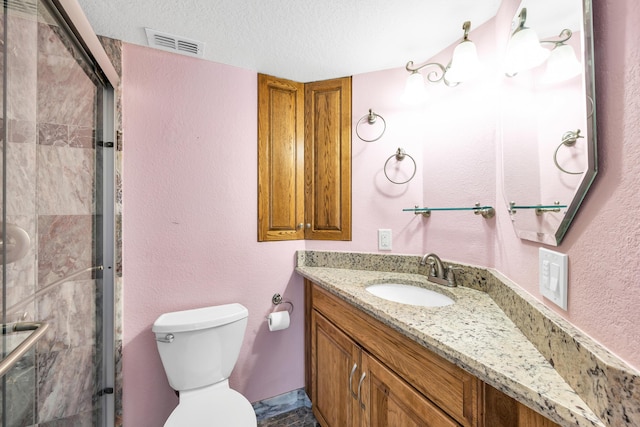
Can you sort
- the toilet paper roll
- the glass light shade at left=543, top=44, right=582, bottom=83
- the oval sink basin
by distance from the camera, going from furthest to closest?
1. the toilet paper roll
2. the oval sink basin
3. the glass light shade at left=543, top=44, right=582, bottom=83

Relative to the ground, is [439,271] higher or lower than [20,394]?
higher

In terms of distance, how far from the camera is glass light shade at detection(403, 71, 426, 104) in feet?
4.41

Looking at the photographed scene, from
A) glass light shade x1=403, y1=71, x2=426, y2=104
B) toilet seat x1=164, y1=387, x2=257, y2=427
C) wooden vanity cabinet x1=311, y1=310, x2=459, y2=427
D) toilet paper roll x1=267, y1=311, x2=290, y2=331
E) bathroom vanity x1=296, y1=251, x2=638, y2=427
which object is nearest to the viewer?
bathroom vanity x1=296, y1=251, x2=638, y2=427

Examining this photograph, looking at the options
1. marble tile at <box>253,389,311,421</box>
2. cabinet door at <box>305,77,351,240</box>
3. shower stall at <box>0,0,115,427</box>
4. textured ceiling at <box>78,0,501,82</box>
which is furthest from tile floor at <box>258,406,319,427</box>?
textured ceiling at <box>78,0,501,82</box>

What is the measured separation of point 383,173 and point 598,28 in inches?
42.9

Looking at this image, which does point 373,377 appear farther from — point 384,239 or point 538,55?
point 538,55

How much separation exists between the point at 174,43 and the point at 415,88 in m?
1.28

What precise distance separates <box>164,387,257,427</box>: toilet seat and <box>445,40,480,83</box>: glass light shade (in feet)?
5.67

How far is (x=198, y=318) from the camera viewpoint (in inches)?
52.2

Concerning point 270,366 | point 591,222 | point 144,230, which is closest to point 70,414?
point 144,230

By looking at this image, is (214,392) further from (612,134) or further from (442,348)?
(612,134)

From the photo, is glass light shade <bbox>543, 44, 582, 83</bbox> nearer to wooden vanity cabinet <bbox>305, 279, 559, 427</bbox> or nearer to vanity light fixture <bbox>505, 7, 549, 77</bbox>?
vanity light fixture <bbox>505, 7, 549, 77</bbox>

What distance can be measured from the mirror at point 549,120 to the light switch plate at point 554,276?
0.14 ft

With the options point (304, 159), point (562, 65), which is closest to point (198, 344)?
point (304, 159)
